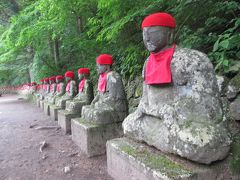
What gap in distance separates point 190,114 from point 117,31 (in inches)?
124

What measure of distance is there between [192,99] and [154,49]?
0.65 m

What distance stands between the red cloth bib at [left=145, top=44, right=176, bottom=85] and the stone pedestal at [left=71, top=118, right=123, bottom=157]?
187 cm

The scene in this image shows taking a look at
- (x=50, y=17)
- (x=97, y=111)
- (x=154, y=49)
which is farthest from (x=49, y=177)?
(x=50, y=17)

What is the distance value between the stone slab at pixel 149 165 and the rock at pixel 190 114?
9 cm

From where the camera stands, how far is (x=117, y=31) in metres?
4.87

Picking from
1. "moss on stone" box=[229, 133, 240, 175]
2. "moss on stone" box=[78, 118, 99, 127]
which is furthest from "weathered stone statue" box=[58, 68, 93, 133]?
"moss on stone" box=[229, 133, 240, 175]

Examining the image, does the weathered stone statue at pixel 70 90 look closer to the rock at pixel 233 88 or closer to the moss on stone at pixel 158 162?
the moss on stone at pixel 158 162

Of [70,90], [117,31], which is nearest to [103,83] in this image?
[117,31]

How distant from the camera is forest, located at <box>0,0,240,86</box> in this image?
3.70 m

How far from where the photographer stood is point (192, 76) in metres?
2.17

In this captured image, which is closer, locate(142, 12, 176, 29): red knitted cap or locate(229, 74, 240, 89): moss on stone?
locate(142, 12, 176, 29): red knitted cap

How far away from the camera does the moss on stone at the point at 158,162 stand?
1.97 m

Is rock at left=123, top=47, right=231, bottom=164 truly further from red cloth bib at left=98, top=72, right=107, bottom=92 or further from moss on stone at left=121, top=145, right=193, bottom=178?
red cloth bib at left=98, top=72, right=107, bottom=92

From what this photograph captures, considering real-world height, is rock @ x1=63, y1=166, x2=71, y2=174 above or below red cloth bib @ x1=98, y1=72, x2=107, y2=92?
below
